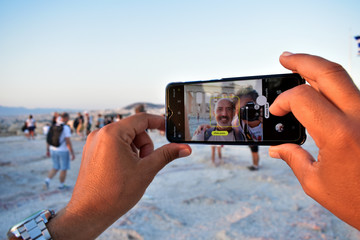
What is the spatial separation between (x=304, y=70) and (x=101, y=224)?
1602 mm

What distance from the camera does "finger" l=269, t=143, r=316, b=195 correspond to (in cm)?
126

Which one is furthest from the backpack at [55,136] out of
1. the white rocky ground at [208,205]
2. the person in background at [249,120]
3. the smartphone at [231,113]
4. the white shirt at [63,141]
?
the person in background at [249,120]

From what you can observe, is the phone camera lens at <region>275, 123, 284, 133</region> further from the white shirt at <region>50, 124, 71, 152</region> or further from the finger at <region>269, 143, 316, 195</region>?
the white shirt at <region>50, 124, 71, 152</region>

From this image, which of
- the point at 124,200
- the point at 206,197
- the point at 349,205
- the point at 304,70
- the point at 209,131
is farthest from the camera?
the point at 206,197

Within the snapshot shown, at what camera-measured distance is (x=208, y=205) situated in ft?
16.3

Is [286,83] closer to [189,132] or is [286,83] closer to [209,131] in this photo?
[209,131]

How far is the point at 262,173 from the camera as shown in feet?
23.5

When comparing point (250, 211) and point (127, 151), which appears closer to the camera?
point (127, 151)

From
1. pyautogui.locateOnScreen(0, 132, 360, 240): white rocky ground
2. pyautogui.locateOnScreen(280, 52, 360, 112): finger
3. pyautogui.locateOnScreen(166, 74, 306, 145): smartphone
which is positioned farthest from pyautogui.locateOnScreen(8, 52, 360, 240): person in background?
pyautogui.locateOnScreen(0, 132, 360, 240): white rocky ground

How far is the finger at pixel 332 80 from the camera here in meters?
1.12

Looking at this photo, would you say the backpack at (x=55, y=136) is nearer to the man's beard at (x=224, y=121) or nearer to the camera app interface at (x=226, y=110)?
the camera app interface at (x=226, y=110)

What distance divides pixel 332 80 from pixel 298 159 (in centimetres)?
50

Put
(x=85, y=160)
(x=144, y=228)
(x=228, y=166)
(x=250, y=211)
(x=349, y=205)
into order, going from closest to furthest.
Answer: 1. (x=349, y=205)
2. (x=85, y=160)
3. (x=144, y=228)
4. (x=250, y=211)
5. (x=228, y=166)

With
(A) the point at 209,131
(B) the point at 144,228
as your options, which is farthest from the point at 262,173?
(A) the point at 209,131
